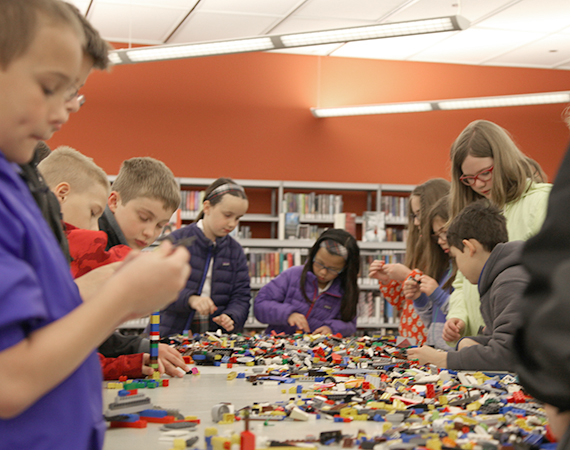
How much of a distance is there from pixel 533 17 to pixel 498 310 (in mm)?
5524

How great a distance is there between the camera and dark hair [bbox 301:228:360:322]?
4.12 m

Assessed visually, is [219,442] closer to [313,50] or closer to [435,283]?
[435,283]

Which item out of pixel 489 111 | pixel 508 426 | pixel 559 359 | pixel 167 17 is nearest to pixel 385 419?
pixel 508 426

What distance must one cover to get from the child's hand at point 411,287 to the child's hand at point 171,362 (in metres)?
1.70

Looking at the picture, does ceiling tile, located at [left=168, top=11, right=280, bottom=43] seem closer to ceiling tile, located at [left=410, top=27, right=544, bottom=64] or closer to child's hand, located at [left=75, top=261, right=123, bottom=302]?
ceiling tile, located at [left=410, top=27, right=544, bottom=64]

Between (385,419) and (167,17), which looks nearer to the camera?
(385,419)

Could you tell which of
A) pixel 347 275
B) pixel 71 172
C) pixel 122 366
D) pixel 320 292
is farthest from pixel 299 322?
pixel 71 172

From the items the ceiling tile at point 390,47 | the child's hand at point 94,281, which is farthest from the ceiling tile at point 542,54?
the child's hand at point 94,281

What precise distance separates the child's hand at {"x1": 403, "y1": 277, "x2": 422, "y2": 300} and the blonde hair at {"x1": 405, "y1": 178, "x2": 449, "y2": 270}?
471 millimetres

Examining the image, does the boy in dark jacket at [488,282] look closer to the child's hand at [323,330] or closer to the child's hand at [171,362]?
the child's hand at [171,362]

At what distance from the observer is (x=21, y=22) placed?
0.82 meters

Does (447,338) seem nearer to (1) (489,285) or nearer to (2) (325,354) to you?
(1) (489,285)

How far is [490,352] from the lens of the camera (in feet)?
6.91

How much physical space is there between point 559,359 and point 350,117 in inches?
311
